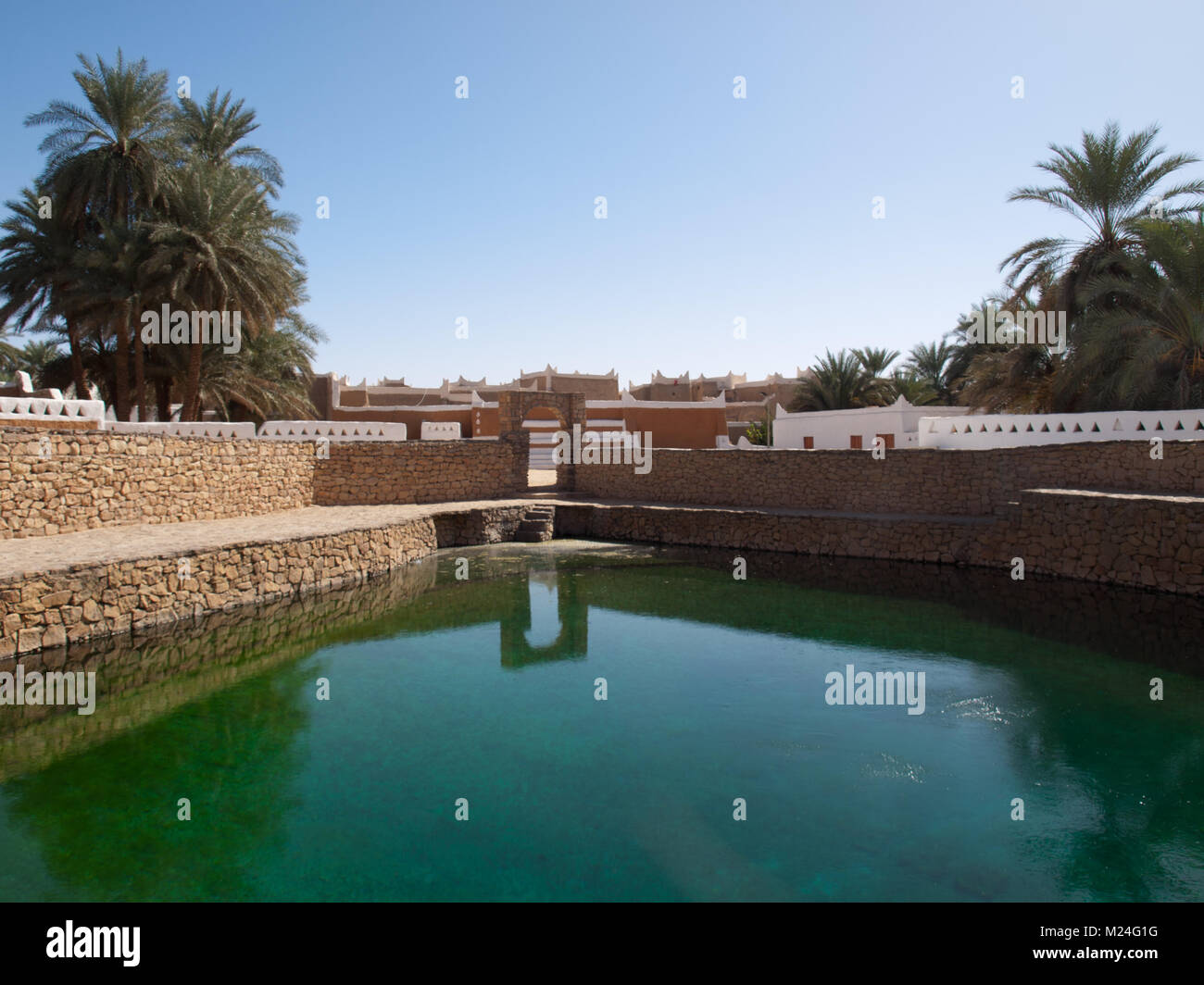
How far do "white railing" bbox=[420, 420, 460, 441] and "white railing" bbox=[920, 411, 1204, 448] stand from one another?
1295 centimetres

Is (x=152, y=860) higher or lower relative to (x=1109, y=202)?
lower

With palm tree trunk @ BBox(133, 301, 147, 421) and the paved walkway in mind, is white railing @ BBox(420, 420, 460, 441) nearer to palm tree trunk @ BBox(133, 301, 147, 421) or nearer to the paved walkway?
the paved walkway

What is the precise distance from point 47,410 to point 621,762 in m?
12.6

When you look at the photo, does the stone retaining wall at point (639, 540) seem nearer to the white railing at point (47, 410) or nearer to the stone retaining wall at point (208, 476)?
the stone retaining wall at point (208, 476)

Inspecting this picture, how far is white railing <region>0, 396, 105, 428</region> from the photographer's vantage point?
12.9m

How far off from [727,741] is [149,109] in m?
21.7

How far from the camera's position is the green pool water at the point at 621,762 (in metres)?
4.86

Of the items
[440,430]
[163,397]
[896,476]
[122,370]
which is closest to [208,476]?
[122,370]

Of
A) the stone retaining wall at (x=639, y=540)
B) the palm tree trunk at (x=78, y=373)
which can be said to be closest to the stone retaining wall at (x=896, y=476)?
the stone retaining wall at (x=639, y=540)

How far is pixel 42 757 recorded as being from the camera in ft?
21.6

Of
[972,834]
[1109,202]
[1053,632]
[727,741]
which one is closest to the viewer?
[972,834]

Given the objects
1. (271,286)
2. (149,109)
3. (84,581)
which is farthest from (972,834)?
(149,109)

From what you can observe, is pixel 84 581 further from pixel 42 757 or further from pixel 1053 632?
pixel 1053 632

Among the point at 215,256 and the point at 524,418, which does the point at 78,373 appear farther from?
the point at 524,418
